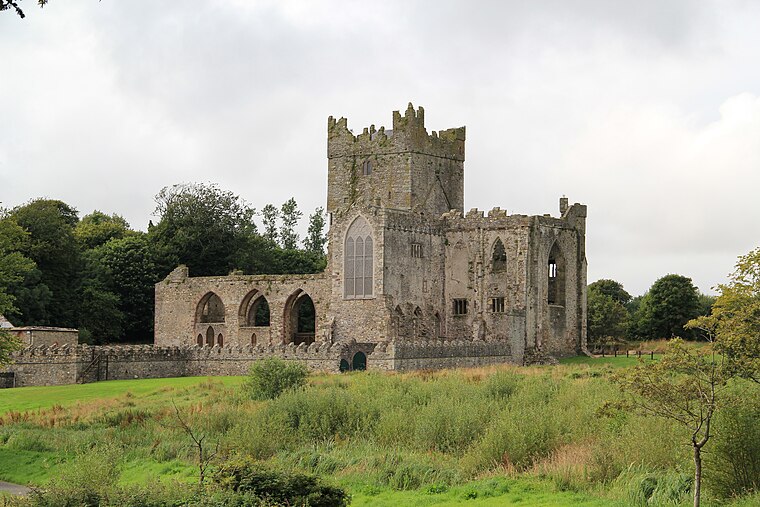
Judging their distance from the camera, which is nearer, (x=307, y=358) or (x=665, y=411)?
(x=665, y=411)

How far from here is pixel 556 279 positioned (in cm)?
6038

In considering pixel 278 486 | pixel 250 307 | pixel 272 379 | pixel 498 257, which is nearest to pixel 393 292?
pixel 498 257

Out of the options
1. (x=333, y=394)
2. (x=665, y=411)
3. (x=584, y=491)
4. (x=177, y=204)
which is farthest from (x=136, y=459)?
(x=177, y=204)

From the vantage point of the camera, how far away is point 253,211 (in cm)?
8219

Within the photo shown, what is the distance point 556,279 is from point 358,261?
10.5m

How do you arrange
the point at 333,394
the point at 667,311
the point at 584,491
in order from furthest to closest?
the point at 667,311 → the point at 333,394 → the point at 584,491

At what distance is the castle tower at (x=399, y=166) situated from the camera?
62000 mm

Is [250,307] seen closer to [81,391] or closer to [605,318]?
[81,391]

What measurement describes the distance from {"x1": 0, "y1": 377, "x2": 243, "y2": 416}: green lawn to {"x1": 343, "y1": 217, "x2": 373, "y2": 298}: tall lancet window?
9.33 metres

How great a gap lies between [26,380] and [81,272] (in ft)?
62.1

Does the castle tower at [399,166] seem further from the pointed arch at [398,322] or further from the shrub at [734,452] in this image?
the shrub at [734,452]

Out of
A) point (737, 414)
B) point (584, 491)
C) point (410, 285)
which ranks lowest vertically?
point (584, 491)

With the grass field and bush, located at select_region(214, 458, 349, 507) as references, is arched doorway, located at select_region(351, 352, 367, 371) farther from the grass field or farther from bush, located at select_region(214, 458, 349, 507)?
bush, located at select_region(214, 458, 349, 507)

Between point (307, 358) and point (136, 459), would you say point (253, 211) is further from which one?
point (136, 459)
